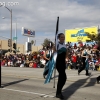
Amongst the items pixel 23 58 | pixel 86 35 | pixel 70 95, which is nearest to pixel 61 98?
pixel 70 95

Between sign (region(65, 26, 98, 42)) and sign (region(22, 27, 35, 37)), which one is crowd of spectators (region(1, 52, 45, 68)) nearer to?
sign (region(65, 26, 98, 42))

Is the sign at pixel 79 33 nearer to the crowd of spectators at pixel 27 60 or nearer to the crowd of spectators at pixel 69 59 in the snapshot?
the crowd of spectators at pixel 69 59

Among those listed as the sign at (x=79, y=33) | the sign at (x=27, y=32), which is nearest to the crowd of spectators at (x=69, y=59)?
the sign at (x=79, y=33)

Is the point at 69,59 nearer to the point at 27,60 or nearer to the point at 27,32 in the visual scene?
the point at 27,60

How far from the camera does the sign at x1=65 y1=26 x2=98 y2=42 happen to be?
98.7 feet

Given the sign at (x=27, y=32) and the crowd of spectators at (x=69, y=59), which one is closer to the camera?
the crowd of spectators at (x=69, y=59)

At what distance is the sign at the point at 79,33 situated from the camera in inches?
A: 1185

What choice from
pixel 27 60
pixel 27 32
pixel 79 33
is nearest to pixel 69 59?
pixel 27 60

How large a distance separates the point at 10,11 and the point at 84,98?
94.7 feet

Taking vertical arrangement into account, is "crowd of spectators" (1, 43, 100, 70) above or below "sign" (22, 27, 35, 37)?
below

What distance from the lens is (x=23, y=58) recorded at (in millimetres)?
26469

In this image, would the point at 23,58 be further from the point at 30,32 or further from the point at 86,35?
the point at 30,32

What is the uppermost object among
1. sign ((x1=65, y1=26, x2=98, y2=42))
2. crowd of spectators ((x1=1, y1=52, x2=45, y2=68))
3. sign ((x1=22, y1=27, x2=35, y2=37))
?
sign ((x1=22, y1=27, x2=35, y2=37))

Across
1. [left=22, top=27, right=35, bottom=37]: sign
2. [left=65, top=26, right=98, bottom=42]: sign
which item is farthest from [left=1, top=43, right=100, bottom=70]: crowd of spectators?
[left=22, top=27, right=35, bottom=37]: sign
